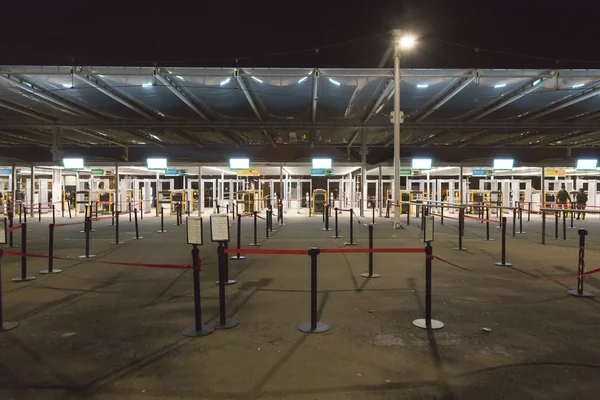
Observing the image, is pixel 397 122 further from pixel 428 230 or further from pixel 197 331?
pixel 197 331

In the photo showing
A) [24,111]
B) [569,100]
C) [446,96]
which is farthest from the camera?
[24,111]

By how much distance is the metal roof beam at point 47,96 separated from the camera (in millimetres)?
14211

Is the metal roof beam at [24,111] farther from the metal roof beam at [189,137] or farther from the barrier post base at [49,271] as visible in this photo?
the barrier post base at [49,271]

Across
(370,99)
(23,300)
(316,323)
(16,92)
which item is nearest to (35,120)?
(16,92)

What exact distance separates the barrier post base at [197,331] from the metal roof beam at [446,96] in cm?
1292

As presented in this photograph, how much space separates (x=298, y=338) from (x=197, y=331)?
46.1 inches

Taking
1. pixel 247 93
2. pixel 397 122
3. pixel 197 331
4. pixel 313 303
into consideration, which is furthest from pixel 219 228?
pixel 247 93

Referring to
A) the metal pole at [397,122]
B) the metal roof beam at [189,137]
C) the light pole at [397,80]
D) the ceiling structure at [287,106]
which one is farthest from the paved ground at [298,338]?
the metal roof beam at [189,137]

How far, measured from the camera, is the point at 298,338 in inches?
168

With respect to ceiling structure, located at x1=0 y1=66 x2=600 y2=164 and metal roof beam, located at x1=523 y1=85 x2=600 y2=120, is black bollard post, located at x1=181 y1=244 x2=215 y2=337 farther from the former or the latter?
metal roof beam, located at x1=523 y1=85 x2=600 y2=120

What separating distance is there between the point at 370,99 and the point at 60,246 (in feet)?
44.5

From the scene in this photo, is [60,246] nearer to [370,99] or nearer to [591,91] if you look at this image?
[370,99]

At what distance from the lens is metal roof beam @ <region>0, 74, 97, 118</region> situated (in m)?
14.2

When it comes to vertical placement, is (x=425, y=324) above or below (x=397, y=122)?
below
